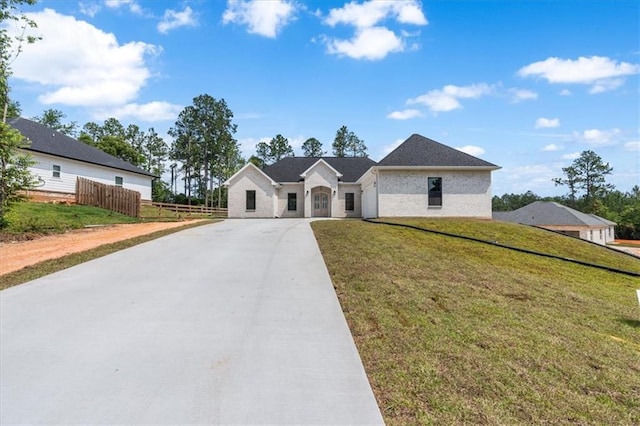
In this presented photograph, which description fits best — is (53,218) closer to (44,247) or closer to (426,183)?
(44,247)

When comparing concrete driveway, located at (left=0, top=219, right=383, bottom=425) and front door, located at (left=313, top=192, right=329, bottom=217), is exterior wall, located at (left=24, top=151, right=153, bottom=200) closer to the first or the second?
front door, located at (left=313, top=192, right=329, bottom=217)

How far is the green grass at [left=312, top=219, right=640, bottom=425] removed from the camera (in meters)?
2.80

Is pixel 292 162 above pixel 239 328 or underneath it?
above

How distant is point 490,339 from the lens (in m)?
4.06

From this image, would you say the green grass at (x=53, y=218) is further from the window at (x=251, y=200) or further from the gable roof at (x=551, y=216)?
the gable roof at (x=551, y=216)

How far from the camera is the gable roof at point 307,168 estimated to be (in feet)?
96.3

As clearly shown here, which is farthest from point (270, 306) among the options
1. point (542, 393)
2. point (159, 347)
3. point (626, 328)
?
point (626, 328)

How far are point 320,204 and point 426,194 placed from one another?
9606 millimetres

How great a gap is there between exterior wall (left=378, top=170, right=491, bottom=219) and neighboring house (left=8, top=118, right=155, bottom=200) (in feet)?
63.3

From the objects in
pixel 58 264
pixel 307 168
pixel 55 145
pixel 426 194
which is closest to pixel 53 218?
pixel 58 264

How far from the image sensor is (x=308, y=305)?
5.30 meters

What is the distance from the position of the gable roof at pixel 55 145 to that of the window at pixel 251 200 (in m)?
10.8

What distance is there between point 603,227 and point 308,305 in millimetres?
43197

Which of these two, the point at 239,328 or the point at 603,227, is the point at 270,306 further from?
the point at 603,227
